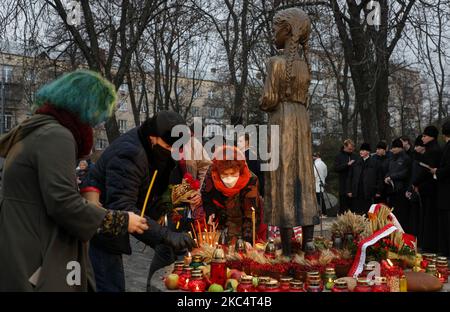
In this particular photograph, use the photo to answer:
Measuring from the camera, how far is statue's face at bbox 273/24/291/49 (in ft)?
18.5

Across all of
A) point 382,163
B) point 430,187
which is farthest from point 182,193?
point 382,163

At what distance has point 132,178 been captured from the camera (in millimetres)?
4082

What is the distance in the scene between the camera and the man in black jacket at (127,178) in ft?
13.1

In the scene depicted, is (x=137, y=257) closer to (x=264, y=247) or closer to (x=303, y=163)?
(x=264, y=247)

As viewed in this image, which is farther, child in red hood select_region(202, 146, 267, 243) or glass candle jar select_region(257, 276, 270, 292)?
child in red hood select_region(202, 146, 267, 243)

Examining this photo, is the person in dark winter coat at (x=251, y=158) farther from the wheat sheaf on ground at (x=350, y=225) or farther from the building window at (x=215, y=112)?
the building window at (x=215, y=112)

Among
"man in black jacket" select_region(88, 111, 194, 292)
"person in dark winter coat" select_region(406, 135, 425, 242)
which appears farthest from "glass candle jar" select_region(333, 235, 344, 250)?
"person in dark winter coat" select_region(406, 135, 425, 242)

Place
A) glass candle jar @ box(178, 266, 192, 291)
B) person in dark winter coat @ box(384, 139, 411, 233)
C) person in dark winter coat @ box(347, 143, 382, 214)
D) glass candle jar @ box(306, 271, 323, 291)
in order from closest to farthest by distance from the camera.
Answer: glass candle jar @ box(306, 271, 323, 291), glass candle jar @ box(178, 266, 192, 291), person in dark winter coat @ box(384, 139, 411, 233), person in dark winter coat @ box(347, 143, 382, 214)

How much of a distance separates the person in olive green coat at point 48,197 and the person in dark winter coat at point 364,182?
33.4 ft

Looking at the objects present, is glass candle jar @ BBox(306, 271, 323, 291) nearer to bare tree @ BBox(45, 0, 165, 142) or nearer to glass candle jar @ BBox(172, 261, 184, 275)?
glass candle jar @ BBox(172, 261, 184, 275)

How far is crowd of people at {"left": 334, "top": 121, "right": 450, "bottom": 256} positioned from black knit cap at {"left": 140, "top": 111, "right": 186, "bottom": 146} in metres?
6.15

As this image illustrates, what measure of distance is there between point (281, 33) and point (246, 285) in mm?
2486

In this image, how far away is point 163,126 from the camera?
14.3 feet
